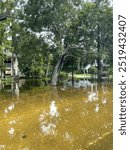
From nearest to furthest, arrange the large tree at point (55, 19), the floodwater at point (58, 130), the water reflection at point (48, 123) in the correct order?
the floodwater at point (58, 130) < the water reflection at point (48, 123) < the large tree at point (55, 19)

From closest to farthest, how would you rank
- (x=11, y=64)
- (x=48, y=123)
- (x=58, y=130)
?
(x=58, y=130) → (x=48, y=123) → (x=11, y=64)

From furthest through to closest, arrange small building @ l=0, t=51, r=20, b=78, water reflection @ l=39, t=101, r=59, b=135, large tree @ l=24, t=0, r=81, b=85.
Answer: small building @ l=0, t=51, r=20, b=78, large tree @ l=24, t=0, r=81, b=85, water reflection @ l=39, t=101, r=59, b=135

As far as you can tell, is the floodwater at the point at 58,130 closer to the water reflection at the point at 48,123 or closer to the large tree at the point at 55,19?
the water reflection at the point at 48,123

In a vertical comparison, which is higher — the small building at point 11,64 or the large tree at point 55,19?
the large tree at point 55,19

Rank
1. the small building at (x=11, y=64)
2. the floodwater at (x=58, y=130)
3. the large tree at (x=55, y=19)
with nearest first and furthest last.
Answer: the floodwater at (x=58, y=130) < the large tree at (x=55, y=19) < the small building at (x=11, y=64)

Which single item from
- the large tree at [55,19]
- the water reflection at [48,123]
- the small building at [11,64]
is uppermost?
the large tree at [55,19]

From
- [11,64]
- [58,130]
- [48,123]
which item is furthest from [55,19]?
[58,130]

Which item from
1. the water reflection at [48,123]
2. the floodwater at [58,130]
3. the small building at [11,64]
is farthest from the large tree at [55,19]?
the water reflection at [48,123]

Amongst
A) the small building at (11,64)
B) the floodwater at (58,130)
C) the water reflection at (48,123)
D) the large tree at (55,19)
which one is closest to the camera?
the floodwater at (58,130)

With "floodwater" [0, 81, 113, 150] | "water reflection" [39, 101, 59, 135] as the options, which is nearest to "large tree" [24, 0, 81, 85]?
"floodwater" [0, 81, 113, 150]

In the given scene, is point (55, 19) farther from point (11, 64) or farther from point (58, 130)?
point (58, 130)

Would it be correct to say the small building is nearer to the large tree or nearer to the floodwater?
the large tree

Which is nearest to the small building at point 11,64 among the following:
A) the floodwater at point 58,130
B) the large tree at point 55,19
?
the large tree at point 55,19

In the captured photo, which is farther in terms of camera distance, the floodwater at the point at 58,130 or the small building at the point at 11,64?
the small building at the point at 11,64
